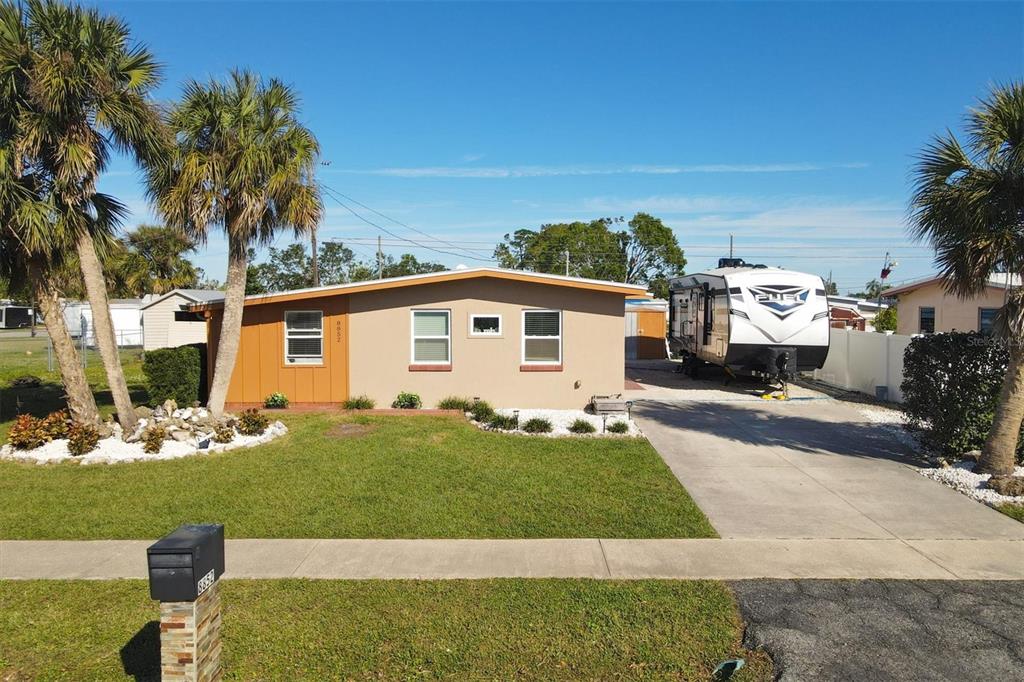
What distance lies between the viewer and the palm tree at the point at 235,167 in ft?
39.3

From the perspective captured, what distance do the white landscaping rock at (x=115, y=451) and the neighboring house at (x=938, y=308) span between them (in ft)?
60.2

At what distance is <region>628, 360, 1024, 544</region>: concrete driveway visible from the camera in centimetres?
782

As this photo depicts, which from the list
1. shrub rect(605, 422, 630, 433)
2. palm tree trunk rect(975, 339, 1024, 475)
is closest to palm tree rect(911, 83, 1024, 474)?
palm tree trunk rect(975, 339, 1024, 475)

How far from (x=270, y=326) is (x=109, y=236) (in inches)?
163

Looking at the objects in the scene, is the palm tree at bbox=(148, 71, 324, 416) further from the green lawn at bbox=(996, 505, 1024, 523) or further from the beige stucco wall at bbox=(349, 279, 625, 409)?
the green lawn at bbox=(996, 505, 1024, 523)

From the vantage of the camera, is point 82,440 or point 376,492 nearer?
point 376,492

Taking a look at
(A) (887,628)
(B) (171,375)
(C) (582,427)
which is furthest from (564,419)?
(A) (887,628)

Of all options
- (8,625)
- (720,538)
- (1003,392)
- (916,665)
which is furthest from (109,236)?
(1003,392)

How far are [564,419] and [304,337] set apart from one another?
6.28 m

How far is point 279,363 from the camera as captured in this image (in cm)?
1562

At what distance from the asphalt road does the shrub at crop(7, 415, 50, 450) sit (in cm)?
1104

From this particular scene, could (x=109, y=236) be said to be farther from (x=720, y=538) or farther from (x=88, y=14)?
(x=720, y=538)

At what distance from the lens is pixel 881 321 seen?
2970 cm

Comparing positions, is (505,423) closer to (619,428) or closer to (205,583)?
(619,428)
